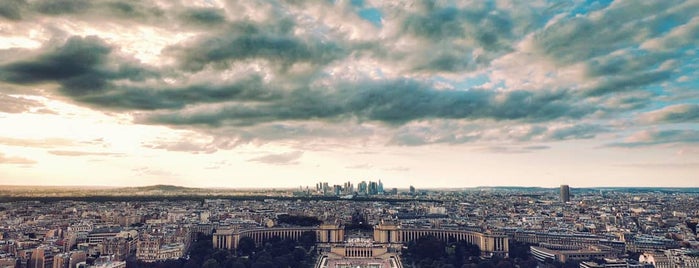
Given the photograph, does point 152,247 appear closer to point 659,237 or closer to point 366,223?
point 366,223

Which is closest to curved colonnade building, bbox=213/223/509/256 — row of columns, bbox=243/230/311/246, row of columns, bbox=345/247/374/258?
row of columns, bbox=243/230/311/246

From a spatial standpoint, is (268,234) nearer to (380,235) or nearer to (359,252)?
(380,235)

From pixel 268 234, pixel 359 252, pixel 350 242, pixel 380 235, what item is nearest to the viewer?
pixel 359 252

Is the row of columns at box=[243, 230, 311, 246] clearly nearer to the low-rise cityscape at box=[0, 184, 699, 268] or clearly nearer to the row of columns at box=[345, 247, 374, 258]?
the low-rise cityscape at box=[0, 184, 699, 268]

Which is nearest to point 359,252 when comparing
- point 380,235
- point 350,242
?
point 350,242

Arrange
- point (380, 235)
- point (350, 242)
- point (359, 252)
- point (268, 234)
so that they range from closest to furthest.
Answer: point (359, 252), point (350, 242), point (380, 235), point (268, 234)

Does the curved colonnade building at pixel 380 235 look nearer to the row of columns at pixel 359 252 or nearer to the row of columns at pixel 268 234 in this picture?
the row of columns at pixel 268 234

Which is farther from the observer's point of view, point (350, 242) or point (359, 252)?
point (350, 242)

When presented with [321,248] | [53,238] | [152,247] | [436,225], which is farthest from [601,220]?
[53,238]
